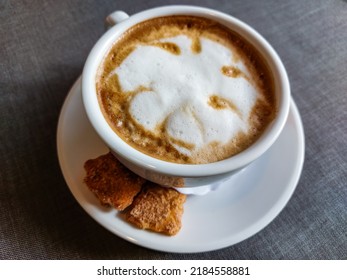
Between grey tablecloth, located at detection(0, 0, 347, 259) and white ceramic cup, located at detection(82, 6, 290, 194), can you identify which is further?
grey tablecloth, located at detection(0, 0, 347, 259)

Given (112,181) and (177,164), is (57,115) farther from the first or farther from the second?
(177,164)

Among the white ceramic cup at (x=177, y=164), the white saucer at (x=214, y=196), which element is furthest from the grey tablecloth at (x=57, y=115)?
the white ceramic cup at (x=177, y=164)

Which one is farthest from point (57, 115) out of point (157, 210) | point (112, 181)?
point (157, 210)

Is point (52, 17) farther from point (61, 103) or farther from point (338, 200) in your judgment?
point (338, 200)

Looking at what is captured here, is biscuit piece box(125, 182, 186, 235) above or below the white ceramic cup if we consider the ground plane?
below

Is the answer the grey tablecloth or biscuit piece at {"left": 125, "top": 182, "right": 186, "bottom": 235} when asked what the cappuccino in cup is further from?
the grey tablecloth

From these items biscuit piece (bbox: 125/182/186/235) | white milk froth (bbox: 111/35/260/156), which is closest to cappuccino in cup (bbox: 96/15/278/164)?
white milk froth (bbox: 111/35/260/156)

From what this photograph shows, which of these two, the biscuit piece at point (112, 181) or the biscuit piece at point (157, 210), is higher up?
the biscuit piece at point (112, 181)

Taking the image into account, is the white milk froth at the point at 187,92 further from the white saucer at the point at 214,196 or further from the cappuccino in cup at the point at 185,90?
the white saucer at the point at 214,196
